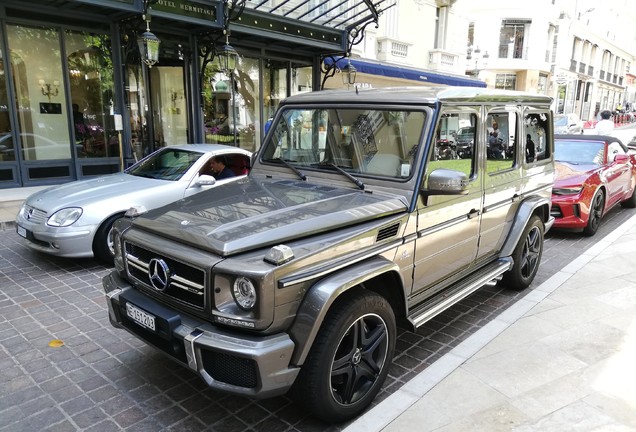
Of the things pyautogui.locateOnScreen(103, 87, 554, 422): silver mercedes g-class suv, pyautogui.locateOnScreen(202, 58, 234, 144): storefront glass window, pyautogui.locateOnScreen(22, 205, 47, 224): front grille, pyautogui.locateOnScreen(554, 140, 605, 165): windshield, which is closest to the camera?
pyautogui.locateOnScreen(103, 87, 554, 422): silver mercedes g-class suv

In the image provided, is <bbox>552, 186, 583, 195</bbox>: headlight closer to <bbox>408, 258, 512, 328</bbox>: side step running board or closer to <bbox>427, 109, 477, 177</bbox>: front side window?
<bbox>408, 258, 512, 328</bbox>: side step running board

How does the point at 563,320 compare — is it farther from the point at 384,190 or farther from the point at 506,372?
the point at 384,190

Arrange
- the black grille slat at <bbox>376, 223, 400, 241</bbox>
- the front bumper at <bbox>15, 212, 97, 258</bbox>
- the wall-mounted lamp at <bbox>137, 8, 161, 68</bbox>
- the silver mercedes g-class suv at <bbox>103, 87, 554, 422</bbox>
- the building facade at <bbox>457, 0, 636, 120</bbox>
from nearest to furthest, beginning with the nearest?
the silver mercedes g-class suv at <bbox>103, 87, 554, 422</bbox> → the black grille slat at <bbox>376, 223, 400, 241</bbox> → the front bumper at <bbox>15, 212, 97, 258</bbox> → the wall-mounted lamp at <bbox>137, 8, 161, 68</bbox> → the building facade at <bbox>457, 0, 636, 120</bbox>

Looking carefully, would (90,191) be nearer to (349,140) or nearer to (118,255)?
(118,255)

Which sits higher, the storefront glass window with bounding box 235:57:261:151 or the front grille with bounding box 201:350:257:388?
the storefront glass window with bounding box 235:57:261:151

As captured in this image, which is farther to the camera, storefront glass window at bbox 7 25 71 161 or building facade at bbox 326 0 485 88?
building facade at bbox 326 0 485 88

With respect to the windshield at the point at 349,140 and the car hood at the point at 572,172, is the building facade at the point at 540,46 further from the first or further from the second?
the windshield at the point at 349,140

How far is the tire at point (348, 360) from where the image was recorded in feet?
8.79

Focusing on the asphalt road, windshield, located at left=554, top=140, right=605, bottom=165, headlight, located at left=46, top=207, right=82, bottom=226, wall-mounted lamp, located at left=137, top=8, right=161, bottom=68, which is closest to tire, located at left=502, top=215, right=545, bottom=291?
the asphalt road

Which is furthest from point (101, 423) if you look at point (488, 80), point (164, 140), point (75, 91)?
point (488, 80)

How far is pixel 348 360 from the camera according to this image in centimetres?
292

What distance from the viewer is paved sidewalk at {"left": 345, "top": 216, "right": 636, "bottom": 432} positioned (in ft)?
Result: 9.89

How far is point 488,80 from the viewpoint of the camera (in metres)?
33.5

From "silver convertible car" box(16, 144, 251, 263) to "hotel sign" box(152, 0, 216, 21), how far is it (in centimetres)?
454
